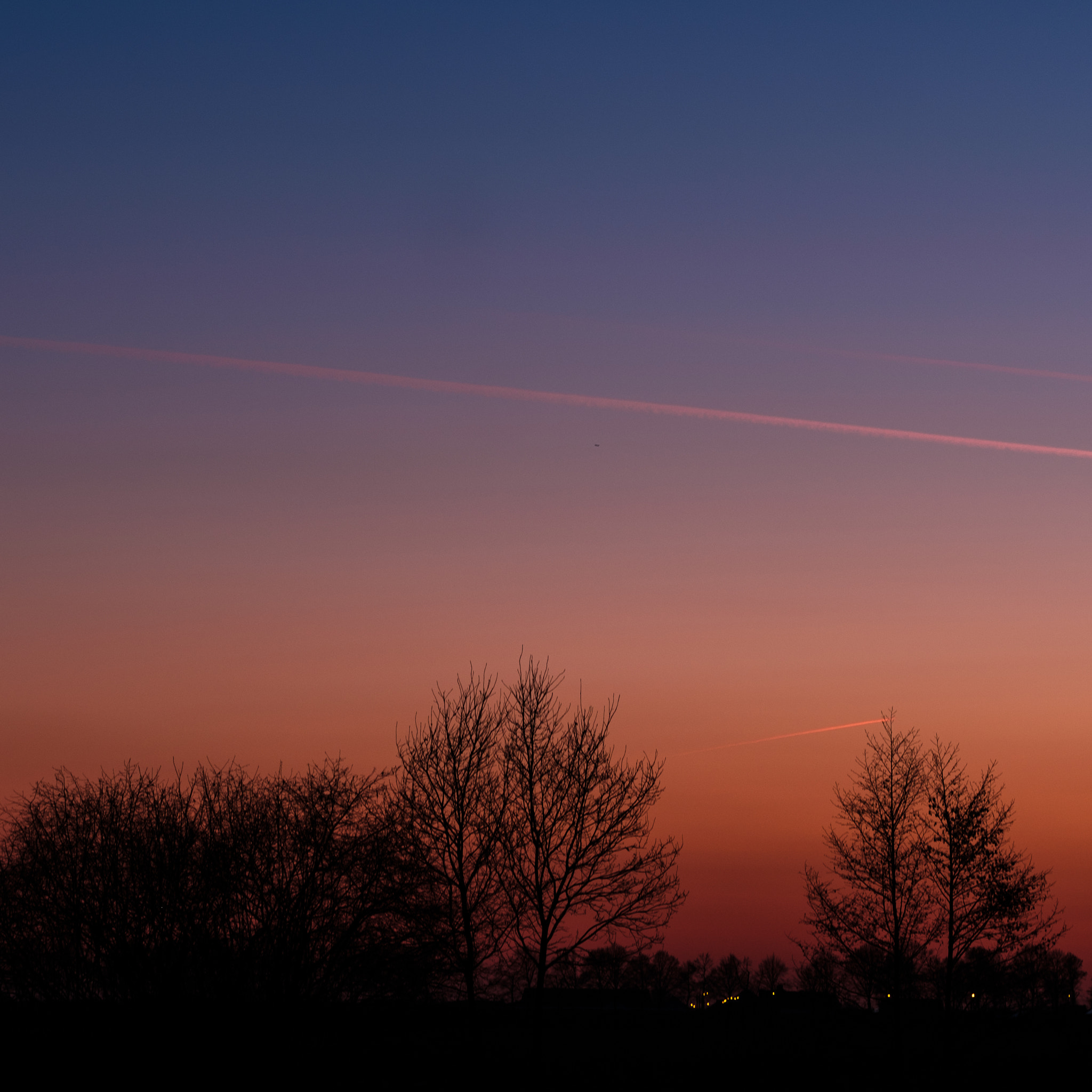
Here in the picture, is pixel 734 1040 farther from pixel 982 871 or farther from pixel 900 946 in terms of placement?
pixel 982 871

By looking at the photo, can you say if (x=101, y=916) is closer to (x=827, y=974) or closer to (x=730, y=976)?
(x=827, y=974)

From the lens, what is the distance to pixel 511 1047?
35562 mm

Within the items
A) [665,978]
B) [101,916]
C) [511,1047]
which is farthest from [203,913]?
[665,978]

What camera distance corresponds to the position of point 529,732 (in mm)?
34188

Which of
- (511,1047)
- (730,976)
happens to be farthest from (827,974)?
(730,976)

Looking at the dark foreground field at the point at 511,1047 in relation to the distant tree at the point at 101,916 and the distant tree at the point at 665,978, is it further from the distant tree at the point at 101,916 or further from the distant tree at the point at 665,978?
the distant tree at the point at 665,978

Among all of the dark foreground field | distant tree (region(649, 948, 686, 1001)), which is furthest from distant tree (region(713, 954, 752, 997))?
the dark foreground field

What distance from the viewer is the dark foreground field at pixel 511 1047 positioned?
2405 centimetres

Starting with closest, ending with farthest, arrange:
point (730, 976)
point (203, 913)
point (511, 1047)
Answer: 1. point (203, 913)
2. point (511, 1047)
3. point (730, 976)

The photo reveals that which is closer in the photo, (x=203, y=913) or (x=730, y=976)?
(x=203, y=913)

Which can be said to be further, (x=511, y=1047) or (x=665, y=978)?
(x=665, y=978)

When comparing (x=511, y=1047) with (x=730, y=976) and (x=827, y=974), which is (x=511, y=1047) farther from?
(x=730, y=976)

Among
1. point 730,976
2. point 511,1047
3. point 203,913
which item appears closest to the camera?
point 203,913

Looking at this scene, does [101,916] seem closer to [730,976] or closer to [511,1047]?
[511,1047]
